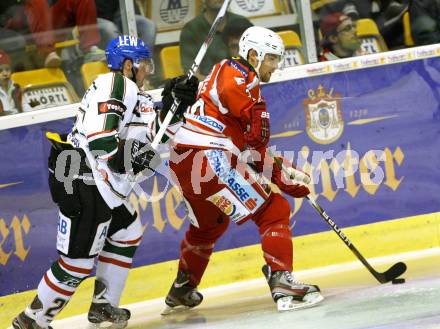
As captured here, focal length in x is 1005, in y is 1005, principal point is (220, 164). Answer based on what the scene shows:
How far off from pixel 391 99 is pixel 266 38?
4.86 ft

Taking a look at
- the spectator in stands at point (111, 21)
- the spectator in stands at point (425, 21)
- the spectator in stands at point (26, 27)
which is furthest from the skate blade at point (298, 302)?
the spectator in stands at point (425, 21)

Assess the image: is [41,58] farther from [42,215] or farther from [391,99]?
[391,99]

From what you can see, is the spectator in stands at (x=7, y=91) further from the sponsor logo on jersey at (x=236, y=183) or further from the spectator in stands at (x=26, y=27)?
the sponsor logo on jersey at (x=236, y=183)

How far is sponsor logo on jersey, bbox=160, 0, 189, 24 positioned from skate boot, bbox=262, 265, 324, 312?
192 cm

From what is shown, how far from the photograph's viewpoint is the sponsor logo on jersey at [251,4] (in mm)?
6316

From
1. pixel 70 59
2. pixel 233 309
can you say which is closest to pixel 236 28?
pixel 70 59

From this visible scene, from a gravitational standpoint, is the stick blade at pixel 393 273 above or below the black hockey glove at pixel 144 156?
below

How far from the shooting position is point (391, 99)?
622 centimetres

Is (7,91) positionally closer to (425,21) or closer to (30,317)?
(30,317)

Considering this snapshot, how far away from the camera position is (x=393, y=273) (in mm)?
5355

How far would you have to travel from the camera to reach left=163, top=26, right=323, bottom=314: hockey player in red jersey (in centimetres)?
493

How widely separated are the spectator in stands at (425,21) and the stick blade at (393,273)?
5.61ft

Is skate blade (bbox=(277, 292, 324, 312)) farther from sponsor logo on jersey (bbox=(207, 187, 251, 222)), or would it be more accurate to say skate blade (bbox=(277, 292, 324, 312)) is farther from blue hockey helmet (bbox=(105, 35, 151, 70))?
blue hockey helmet (bbox=(105, 35, 151, 70))

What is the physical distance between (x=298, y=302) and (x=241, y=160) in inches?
30.6
